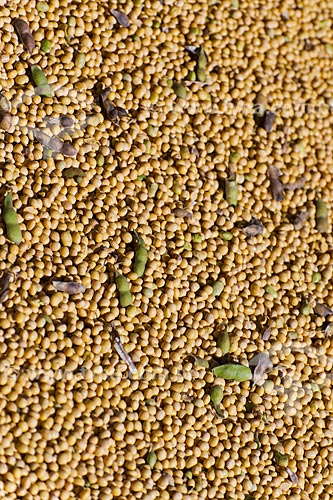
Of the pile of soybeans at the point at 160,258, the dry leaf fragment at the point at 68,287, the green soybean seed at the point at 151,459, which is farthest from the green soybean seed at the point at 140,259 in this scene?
the green soybean seed at the point at 151,459

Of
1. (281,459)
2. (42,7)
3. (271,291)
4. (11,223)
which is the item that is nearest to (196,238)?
(271,291)

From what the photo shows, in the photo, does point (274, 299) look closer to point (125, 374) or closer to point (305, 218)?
point (305, 218)

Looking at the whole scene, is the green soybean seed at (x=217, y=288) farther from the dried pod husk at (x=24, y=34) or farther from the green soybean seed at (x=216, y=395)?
the dried pod husk at (x=24, y=34)

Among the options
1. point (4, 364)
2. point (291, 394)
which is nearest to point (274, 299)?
point (291, 394)

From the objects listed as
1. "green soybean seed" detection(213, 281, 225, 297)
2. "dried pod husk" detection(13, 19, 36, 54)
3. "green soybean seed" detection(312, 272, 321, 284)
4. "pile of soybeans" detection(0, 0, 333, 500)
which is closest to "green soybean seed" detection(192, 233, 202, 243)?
"pile of soybeans" detection(0, 0, 333, 500)

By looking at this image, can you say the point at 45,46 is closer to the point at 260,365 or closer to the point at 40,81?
the point at 40,81

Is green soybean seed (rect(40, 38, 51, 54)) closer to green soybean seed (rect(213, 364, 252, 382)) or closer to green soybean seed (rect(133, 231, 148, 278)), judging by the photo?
green soybean seed (rect(133, 231, 148, 278))
